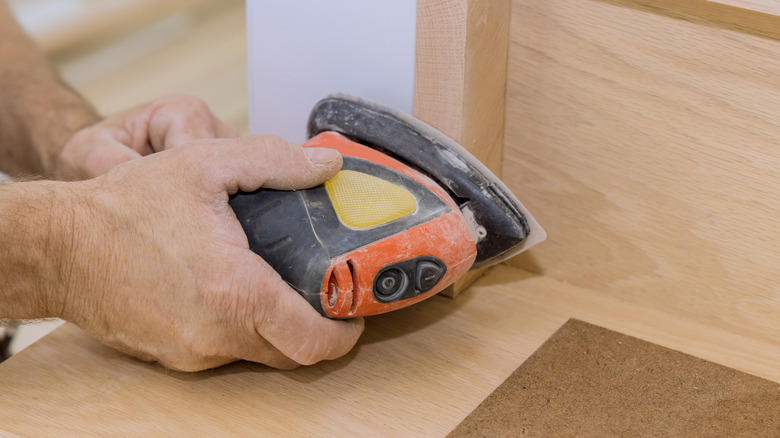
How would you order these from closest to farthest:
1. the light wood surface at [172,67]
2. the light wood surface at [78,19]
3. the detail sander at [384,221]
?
the detail sander at [384,221] → the light wood surface at [78,19] → the light wood surface at [172,67]

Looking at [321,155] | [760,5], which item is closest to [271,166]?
[321,155]

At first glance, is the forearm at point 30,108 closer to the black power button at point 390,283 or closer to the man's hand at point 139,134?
the man's hand at point 139,134

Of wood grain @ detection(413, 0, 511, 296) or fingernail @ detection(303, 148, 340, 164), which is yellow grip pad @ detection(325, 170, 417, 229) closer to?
fingernail @ detection(303, 148, 340, 164)

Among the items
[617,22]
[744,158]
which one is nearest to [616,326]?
[744,158]

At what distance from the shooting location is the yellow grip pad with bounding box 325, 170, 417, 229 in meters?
0.83

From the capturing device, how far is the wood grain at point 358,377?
0.85 metres

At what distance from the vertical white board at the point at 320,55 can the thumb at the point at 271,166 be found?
222 mm

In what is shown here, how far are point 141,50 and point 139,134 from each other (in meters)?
1.93

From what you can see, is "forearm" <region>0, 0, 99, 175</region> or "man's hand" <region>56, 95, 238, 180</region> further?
"forearm" <region>0, 0, 99, 175</region>

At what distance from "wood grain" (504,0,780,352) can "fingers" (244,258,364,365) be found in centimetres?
39

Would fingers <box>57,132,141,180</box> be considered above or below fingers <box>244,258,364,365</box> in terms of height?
above

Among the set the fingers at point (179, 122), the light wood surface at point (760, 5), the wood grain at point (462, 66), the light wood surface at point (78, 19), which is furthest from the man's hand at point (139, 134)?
the light wood surface at point (78, 19)

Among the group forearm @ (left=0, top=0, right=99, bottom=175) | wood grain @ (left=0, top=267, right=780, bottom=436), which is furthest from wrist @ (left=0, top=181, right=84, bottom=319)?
forearm @ (left=0, top=0, right=99, bottom=175)

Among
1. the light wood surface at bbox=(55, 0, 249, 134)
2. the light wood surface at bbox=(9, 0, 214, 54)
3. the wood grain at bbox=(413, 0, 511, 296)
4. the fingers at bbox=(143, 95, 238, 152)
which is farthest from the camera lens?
the light wood surface at bbox=(55, 0, 249, 134)
